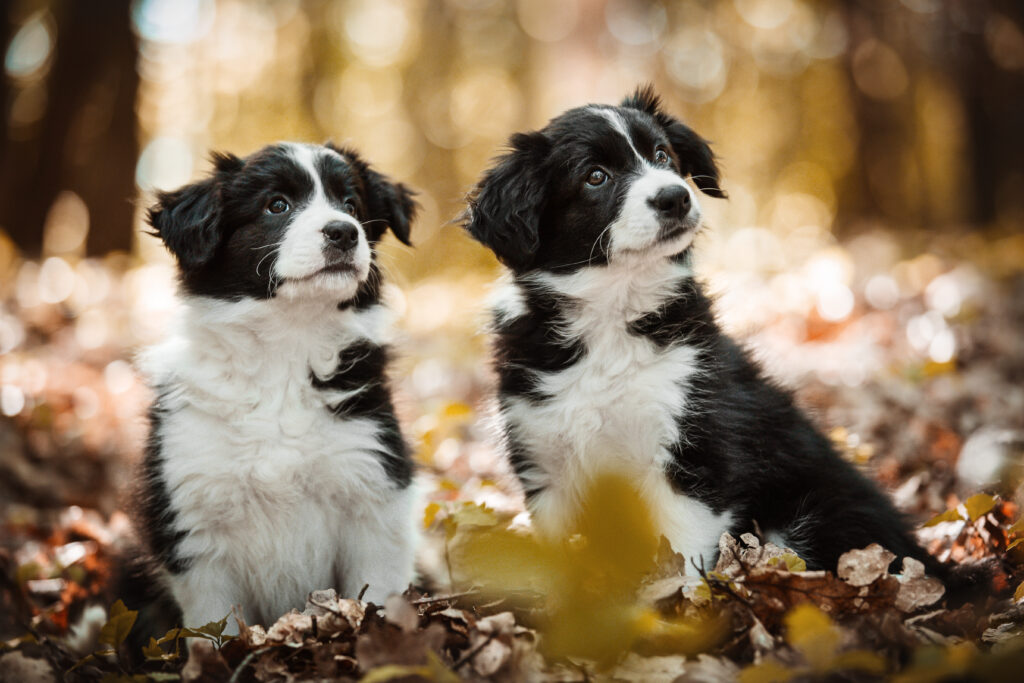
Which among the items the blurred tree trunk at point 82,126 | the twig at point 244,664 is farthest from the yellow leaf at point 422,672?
the blurred tree trunk at point 82,126

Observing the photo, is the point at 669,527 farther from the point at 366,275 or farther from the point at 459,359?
the point at 459,359

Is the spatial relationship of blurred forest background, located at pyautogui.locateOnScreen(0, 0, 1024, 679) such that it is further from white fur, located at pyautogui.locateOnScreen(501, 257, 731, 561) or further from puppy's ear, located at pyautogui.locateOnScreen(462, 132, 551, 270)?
white fur, located at pyautogui.locateOnScreen(501, 257, 731, 561)

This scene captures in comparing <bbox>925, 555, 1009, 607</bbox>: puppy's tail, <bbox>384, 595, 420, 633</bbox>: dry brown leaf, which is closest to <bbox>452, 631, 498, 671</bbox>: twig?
<bbox>384, 595, 420, 633</bbox>: dry brown leaf

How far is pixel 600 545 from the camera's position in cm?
132

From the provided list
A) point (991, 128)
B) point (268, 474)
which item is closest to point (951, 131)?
point (991, 128)

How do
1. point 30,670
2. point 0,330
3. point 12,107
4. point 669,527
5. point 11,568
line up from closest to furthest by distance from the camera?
point 30,670 < point 669,527 < point 11,568 < point 0,330 < point 12,107

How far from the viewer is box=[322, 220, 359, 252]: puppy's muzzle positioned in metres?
3.24

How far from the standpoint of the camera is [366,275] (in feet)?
11.0

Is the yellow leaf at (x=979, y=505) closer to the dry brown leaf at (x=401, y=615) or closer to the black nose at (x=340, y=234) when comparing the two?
the dry brown leaf at (x=401, y=615)

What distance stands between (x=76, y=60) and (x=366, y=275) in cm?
938

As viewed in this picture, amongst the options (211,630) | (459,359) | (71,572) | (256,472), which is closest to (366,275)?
(256,472)

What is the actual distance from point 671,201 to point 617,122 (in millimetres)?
524

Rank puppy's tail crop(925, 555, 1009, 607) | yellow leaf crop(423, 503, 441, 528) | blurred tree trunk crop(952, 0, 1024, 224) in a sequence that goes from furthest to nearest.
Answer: blurred tree trunk crop(952, 0, 1024, 224) < yellow leaf crop(423, 503, 441, 528) < puppy's tail crop(925, 555, 1009, 607)

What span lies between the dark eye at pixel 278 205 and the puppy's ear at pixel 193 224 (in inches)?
7.8
